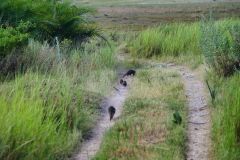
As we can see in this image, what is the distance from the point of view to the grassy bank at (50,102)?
519 centimetres

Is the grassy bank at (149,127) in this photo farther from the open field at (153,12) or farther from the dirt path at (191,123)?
the open field at (153,12)

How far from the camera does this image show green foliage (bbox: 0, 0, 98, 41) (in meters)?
9.88

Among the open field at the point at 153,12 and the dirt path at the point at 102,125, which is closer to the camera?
the dirt path at the point at 102,125

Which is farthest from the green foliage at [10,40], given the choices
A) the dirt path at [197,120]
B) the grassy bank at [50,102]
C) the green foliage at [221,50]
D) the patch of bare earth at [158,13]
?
the patch of bare earth at [158,13]

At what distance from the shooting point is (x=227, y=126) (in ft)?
19.3

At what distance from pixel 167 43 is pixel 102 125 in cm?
534

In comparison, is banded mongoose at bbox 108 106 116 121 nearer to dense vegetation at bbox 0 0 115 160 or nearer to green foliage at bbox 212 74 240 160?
dense vegetation at bbox 0 0 115 160

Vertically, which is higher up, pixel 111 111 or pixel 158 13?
pixel 111 111

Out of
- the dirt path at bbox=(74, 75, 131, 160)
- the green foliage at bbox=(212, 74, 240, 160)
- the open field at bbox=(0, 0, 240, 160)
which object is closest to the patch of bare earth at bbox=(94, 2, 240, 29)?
the open field at bbox=(0, 0, 240, 160)

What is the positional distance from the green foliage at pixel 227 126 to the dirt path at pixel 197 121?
0.46 feet

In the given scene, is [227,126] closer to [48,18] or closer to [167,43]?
[48,18]

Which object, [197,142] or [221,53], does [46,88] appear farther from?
[221,53]

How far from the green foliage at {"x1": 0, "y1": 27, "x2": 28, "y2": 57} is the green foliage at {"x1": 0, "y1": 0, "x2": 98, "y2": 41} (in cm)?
90

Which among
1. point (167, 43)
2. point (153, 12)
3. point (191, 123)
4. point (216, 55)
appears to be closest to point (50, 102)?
point (191, 123)
